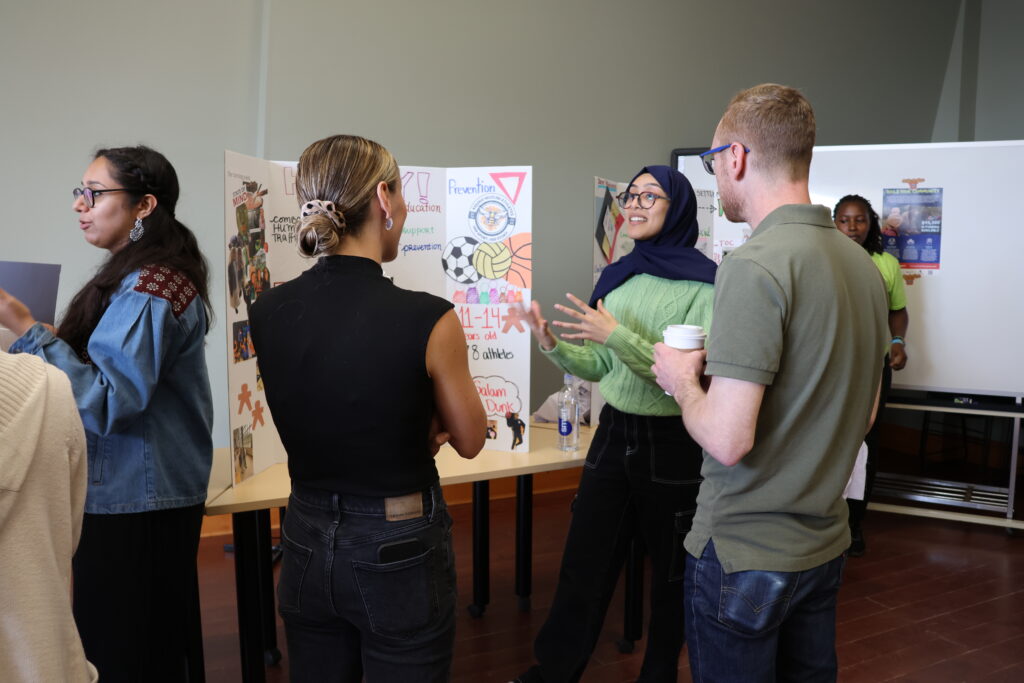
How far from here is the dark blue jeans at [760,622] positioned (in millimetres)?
1374

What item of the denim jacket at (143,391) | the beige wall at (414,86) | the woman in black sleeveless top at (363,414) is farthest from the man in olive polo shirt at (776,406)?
the beige wall at (414,86)

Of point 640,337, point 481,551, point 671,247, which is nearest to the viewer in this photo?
point 640,337

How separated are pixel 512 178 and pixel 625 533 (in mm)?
1346

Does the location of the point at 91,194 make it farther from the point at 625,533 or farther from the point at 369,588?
the point at 625,533

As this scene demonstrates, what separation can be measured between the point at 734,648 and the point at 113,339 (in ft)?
4.65

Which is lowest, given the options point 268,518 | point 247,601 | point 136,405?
point 247,601

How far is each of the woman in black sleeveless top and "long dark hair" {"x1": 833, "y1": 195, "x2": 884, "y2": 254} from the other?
3680 millimetres

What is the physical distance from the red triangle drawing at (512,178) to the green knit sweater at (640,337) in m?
0.68

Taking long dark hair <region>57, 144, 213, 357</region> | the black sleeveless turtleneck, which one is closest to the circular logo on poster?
long dark hair <region>57, 144, 213, 357</region>

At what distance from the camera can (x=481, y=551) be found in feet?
11.0

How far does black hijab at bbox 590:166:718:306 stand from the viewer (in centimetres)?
229

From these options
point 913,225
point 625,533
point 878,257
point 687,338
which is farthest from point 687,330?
point 913,225

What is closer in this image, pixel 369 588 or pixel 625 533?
pixel 369 588

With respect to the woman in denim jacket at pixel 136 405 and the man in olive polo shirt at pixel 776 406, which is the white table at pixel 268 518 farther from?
→ the man in olive polo shirt at pixel 776 406
